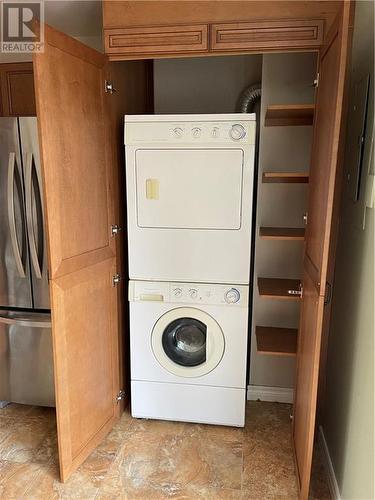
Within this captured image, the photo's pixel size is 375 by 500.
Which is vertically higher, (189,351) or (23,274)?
(23,274)

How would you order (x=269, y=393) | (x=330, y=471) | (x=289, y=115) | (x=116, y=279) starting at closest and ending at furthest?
(x=330, y=471)
(x=289, y=115)
(x=116, y=279)
(x=269, y=393)

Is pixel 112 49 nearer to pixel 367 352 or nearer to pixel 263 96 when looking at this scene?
pixel 263 96

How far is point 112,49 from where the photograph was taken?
1.93m

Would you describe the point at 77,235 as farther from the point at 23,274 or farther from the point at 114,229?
the point at 23,274

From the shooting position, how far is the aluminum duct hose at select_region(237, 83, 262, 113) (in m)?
2.48

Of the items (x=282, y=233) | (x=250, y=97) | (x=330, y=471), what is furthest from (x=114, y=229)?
(x=330, y=471)

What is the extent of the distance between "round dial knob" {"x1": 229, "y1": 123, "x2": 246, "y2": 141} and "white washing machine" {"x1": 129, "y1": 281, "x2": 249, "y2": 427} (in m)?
0.82

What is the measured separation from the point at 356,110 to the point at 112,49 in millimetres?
1229

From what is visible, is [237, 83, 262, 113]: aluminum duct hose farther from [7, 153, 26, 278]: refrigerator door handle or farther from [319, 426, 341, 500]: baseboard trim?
[319, 426, 341, 500]: baseboard trim

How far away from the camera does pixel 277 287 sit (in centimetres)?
231

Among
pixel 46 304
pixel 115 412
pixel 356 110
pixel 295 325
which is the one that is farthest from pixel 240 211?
pixel 115 412

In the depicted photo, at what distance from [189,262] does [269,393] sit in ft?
3.82

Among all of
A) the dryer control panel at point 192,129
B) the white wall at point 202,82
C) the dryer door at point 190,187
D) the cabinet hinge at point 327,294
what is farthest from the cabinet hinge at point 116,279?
the white wall at point 202,82

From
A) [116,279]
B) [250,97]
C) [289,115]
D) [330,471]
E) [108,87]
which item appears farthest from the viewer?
[250,97]
